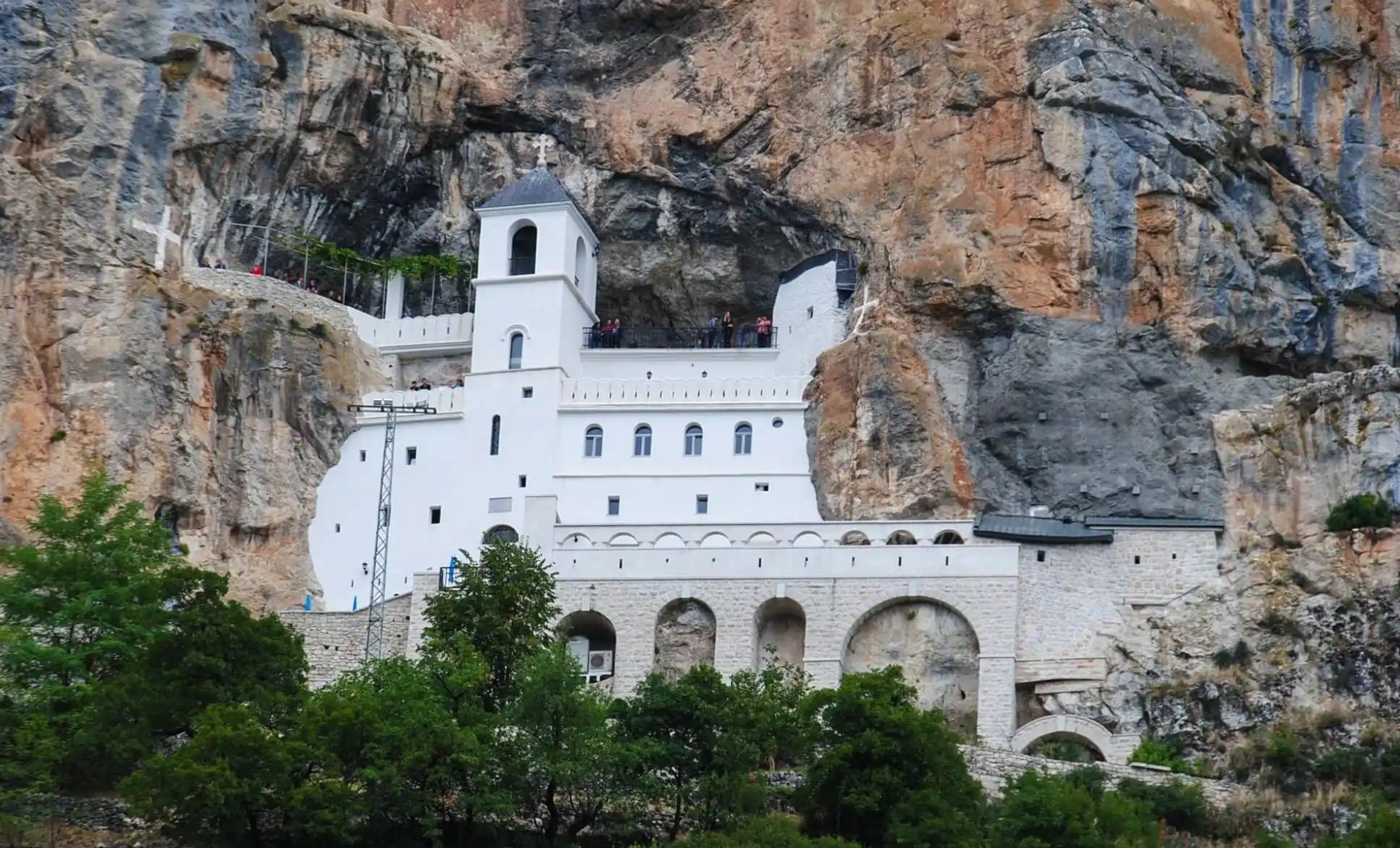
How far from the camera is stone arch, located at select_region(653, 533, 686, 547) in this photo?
62094 mm

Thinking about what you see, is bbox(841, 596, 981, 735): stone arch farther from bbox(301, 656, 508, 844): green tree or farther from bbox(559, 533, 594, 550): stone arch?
bbox(301, 656, 508, 844): green tree

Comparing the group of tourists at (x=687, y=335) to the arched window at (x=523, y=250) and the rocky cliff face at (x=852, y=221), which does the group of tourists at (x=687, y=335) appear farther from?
the arched window at (x=523, y=250)

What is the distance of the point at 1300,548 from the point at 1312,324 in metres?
8.36

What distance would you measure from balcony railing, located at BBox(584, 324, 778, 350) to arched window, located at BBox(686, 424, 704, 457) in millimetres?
3552

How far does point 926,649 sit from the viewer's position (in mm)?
59344

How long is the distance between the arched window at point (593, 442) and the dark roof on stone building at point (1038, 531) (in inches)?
425

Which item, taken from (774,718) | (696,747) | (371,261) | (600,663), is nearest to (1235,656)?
(774,718)

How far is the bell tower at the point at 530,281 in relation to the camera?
67.4 metres

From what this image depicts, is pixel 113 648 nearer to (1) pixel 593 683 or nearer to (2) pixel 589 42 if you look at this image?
(1) pixel 593 683

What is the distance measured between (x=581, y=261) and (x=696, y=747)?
21748 mm

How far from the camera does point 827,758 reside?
166ft

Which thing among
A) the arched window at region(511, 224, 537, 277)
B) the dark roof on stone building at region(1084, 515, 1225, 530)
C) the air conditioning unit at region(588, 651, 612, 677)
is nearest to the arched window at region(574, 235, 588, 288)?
the arched window at region(511, 224, 537, 277)

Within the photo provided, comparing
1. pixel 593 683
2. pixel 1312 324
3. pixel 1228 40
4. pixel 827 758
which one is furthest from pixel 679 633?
pixel 1228 40

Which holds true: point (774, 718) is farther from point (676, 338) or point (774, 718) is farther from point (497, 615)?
point (676, 338)
